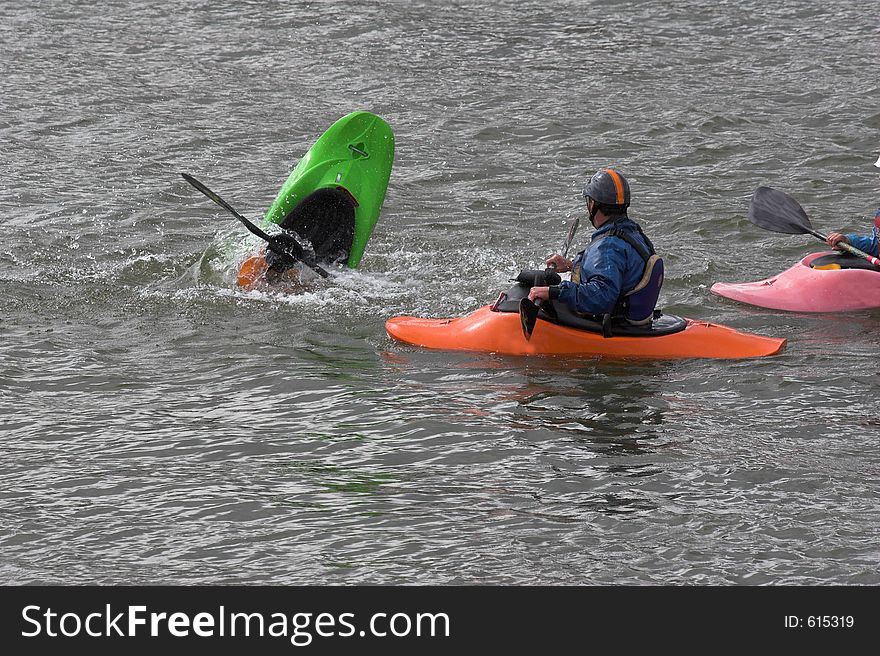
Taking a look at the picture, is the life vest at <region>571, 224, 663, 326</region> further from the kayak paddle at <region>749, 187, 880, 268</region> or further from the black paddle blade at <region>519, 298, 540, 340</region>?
the kayak paddle at <region>749, 187, 880, 268</region>

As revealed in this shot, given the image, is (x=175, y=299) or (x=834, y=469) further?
(x=175, y=299)

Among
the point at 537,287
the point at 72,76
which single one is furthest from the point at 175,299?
the point at 72,76

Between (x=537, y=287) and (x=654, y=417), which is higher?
(x=537, y=287)

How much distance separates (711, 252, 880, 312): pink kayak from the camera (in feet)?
27.3

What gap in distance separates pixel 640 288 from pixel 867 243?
232 cm

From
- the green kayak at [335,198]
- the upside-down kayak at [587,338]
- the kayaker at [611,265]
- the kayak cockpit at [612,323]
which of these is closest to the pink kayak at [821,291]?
the upside-down kayak at [587,338]

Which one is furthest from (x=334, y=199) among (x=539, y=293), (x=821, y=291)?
(x=821, y=291)

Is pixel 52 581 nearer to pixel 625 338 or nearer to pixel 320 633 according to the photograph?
pixel 320 633

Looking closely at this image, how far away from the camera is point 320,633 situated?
4.22 m

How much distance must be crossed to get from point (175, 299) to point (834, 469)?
448 cm


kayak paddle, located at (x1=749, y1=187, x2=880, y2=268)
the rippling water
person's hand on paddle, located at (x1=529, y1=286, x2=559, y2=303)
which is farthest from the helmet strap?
kayak paddle, located at (x1=749, y1=187, x2=880, y2=268)

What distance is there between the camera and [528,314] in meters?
7.01

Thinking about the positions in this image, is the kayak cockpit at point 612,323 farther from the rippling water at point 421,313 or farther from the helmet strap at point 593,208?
the helmet strap at point 593,208

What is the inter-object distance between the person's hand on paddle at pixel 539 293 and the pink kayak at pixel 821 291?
2.11 meters
